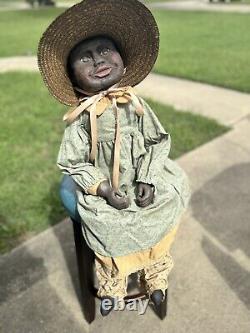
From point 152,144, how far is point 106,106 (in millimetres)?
327

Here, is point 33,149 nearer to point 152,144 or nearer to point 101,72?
point 152,144

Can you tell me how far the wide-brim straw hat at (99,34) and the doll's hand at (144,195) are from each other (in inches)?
21.5

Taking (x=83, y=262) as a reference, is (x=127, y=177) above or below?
above

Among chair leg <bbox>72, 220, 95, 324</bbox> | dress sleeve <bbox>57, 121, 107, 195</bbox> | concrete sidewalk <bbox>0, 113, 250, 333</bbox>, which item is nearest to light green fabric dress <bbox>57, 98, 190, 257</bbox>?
dress sleeve <bbox>57, 121, 107, 195</bbox>

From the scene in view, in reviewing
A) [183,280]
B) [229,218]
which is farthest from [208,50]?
[183,280]

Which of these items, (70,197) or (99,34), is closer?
(99,34)

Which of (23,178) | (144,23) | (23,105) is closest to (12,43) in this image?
(23,105)

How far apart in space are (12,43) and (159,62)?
4913 mm

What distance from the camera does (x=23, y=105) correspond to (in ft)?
21.2

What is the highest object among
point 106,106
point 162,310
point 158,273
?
point 106,106

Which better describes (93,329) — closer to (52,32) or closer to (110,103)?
(110,103)

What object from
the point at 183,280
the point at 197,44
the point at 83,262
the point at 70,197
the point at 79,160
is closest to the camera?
the point at 79,160

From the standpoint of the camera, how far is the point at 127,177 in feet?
7.70

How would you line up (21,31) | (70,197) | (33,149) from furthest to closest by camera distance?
1. (21,31)
2. (33,149)
3. (70,197)
